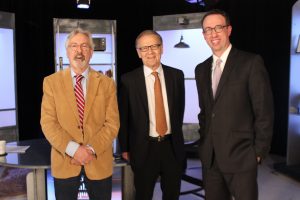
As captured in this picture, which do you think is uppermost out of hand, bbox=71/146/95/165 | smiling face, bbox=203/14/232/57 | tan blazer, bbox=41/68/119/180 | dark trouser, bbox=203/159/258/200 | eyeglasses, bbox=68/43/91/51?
smiling face, bbox=203/14/232/57

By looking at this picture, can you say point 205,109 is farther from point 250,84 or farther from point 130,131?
point 130,131

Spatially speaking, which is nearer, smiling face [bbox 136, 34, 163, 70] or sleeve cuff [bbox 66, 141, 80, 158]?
sleeve cuff [bbox 66, 141, 80, 158]

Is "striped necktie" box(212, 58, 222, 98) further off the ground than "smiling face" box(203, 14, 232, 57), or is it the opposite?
"smiling face" box(203, 14, 232, 57)

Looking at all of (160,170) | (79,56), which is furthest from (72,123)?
(160,170)

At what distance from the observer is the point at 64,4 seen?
684 centimetres

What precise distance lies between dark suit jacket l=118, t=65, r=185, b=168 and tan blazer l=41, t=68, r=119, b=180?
275mm

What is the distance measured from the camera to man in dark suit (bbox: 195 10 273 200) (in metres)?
2.16

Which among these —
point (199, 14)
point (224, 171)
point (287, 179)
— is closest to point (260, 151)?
point (224, 171)

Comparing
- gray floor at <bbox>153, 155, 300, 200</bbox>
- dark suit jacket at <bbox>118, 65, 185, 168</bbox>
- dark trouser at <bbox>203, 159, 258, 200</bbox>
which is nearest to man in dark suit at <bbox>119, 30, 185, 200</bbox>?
dark suit jacket at <bbox>118, 65, 185, 168</bbox>

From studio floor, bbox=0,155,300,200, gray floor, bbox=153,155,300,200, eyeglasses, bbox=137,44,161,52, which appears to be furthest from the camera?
gray floor, bbox=153,155,300,200

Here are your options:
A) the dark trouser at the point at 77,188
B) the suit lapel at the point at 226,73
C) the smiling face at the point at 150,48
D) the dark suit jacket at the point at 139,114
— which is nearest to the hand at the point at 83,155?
the dark trouser at the point at 77,188

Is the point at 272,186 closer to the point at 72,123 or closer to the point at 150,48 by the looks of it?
the point at 150,48

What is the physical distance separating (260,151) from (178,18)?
13.3 feet

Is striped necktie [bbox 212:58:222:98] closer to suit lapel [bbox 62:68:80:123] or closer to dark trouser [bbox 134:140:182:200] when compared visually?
dark trouser [bbox 134:140:182:200]
